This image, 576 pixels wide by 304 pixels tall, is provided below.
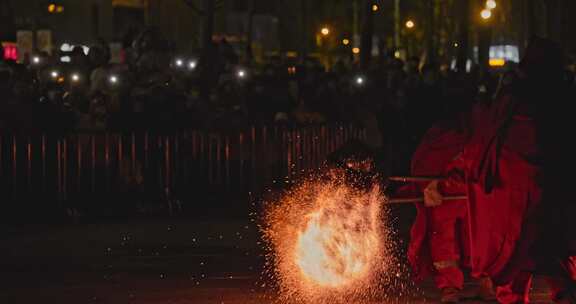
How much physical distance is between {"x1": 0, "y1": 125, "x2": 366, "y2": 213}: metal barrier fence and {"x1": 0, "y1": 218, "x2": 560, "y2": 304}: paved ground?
2.17 ft

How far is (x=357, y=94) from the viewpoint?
20.3 m

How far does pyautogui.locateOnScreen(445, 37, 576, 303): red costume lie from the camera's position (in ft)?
30.1

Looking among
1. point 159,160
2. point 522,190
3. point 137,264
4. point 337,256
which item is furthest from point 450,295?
point 159,160

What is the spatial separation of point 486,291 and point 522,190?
5.56 feet

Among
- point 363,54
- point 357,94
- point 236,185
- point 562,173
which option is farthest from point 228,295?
point 363,54

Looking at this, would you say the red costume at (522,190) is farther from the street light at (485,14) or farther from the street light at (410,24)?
the street light at (410,24)

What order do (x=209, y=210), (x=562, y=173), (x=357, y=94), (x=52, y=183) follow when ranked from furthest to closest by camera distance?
1. (x=357, y=94)
2. (x=209, y=210)
3. (x=52, y=183)
4. (x=562, y=173)

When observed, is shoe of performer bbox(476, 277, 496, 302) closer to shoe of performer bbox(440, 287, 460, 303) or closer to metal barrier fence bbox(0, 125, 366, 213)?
shoe of performer bbox(440, 287, 460, 303)

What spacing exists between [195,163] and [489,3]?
1307cm

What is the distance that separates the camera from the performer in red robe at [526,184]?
9164 millimetres

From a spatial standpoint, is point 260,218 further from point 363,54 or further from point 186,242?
point 363,54

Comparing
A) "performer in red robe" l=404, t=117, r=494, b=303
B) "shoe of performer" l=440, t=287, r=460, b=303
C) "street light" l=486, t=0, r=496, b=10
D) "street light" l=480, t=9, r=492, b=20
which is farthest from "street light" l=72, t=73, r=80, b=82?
"street light" l=480, t=9, r=492, b=20

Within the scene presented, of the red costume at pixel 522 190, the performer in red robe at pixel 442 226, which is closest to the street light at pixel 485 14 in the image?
the performer in red robe at pixel 442 226

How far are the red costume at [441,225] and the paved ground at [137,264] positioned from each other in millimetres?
466
